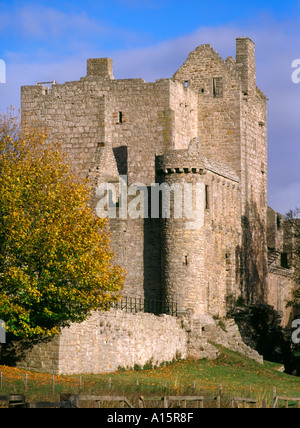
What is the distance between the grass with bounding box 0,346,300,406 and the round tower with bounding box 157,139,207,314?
12.7 feet

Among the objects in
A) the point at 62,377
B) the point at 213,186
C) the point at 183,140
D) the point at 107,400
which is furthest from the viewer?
the point at 183,140

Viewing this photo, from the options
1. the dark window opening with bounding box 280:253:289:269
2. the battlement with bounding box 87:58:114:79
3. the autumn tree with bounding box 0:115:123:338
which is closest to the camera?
the autumn tree with bounding box 0:115:123:338

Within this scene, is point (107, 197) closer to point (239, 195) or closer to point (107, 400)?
point (239, 195)

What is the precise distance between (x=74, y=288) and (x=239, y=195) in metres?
24.4

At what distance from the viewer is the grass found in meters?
37.0

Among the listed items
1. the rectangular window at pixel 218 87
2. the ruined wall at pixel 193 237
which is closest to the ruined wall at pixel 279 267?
the rectangular window at pixel 218 87

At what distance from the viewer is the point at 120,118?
64.5 metres

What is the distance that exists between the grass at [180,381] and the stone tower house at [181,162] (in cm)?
514

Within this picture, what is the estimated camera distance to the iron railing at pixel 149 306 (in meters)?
57.2

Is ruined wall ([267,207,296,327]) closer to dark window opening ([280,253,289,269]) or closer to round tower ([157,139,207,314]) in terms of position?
dark window opening ([280,253,289,269])

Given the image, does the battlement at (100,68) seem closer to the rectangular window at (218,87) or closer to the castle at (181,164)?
the castle at (181,164)

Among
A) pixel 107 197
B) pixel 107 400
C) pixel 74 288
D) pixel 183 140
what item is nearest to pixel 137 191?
pixel 107 197

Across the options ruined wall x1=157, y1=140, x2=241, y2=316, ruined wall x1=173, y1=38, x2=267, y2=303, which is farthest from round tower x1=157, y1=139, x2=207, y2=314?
ruined wall x1=173, y1=38, x2=267, y2=303

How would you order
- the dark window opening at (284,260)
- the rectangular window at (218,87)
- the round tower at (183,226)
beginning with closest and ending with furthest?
the round tower at (183,226) → the rectangular window at (218,87) → the dark window opening at (284,260)
